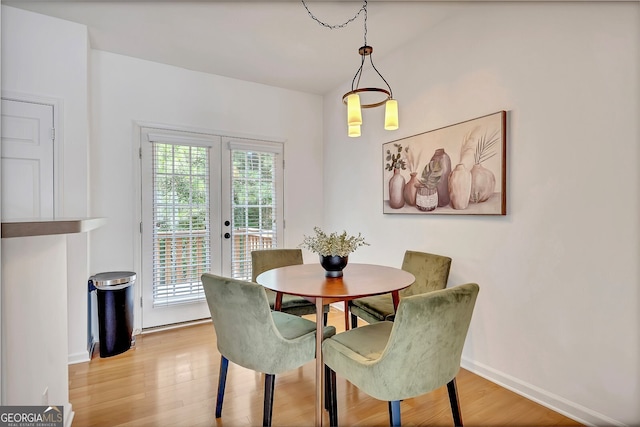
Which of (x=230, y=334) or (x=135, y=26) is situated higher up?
(x=135, y=26)

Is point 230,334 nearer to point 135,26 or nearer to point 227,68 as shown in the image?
point 135,26

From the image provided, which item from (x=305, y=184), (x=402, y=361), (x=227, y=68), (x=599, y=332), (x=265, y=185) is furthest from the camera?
(x=305, y=184)

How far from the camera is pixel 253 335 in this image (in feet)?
5.50

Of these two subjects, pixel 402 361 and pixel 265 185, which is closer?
pixel 402 361

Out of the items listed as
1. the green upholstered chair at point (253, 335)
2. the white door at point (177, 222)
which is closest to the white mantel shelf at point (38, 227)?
the green upholstered chair at point (253, 335)

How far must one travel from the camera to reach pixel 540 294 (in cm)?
210

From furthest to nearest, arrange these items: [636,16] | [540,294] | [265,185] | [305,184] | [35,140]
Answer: [305,184]
[265,185]
[35,140]
[540,294]
[636,16]

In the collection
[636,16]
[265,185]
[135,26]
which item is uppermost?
[135,26]

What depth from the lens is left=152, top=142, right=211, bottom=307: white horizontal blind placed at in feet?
11.2

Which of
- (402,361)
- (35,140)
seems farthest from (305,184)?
(402,361)

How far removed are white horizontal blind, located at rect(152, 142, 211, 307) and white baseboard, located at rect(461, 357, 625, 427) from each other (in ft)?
9.12

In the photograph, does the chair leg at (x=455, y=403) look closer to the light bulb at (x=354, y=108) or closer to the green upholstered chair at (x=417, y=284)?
the green upholstered chair at (x=417, y=284)

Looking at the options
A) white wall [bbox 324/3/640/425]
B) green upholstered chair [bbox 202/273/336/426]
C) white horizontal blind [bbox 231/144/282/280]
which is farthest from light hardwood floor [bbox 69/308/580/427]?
white horizontal blind [bbox 231/144/282/280]

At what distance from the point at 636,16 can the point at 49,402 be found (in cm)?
341
